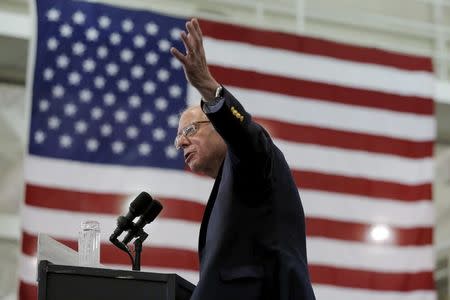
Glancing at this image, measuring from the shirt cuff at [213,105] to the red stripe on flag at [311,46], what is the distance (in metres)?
5.06

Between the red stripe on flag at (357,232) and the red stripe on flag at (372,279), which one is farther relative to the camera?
A: the red stripe on flag at (357,232)

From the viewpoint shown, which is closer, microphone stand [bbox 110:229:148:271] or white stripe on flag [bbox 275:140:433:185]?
microphone stand [bbox 110:229:148:271]

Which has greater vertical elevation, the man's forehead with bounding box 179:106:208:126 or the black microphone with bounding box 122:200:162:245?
the man's forehead with bounding box 179:106:208:126

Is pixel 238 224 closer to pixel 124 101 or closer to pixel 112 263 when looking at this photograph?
pixel 112 263

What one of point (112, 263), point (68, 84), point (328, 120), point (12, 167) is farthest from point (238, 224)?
point (12, 167)

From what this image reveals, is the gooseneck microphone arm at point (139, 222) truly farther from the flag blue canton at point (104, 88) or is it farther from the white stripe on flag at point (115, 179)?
the flag blue canton at point (104, 88)

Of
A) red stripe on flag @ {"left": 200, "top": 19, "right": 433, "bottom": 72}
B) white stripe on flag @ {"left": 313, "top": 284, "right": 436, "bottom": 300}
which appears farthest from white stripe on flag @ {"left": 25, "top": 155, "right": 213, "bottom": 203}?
red stripe on flag @ {"left": 200, "top": 19, "right": 433, "bottom": 72}

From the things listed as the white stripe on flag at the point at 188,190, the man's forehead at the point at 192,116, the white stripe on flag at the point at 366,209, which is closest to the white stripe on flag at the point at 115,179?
the white stripe on flag at the point at 188,190

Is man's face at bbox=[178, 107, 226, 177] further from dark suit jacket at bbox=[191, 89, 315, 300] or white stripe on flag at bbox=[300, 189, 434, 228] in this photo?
white stripe on flag at bbox=[300, 189, 434, 228]

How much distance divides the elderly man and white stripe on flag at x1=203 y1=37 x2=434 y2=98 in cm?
486

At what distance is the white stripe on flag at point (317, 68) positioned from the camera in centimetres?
769

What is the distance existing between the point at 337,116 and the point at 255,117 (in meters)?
0.68

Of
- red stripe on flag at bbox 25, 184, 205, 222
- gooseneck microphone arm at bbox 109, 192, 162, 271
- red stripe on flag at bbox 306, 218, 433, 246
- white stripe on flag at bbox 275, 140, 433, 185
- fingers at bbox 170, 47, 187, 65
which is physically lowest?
gooseneck microphone arm at bbox 109, 192, 162, 271

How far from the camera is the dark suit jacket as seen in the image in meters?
2.68
